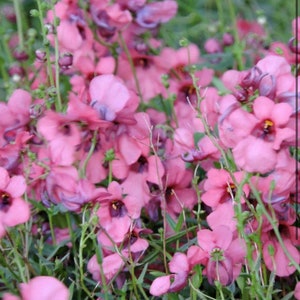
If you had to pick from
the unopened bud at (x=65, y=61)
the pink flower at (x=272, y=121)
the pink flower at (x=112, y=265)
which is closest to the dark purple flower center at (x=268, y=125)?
the pink flower at (x=272, y=121)

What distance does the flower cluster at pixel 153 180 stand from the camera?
937mm

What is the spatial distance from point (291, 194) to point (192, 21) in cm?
92

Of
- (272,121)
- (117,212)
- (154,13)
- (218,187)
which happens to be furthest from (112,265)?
(154,13)

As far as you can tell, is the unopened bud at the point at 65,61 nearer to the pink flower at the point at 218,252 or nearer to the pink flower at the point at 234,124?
the pink flower at the point at 234,124

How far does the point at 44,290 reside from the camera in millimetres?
698

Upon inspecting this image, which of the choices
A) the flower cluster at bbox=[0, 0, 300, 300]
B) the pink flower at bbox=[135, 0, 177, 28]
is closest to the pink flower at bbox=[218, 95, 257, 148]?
the flower cluster at bbox=[0, 0, 300, 300]

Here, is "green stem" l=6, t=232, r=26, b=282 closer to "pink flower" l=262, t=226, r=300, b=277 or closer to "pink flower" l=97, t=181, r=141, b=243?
"pink flower" l=97, t=181, r=141, b=243

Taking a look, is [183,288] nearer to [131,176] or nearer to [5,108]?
→ [131,176]

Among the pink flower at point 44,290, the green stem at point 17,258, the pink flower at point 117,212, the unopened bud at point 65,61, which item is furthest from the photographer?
the unopened bud at point 65,61

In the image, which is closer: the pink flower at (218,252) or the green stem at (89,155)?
the pink flower at (218,252)

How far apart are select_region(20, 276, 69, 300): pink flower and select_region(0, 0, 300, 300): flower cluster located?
0.53ft

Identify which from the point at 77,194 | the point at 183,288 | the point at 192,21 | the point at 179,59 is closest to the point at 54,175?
the point at 77,194

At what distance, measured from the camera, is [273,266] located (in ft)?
3.21

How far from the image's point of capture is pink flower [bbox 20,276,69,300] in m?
0.69
